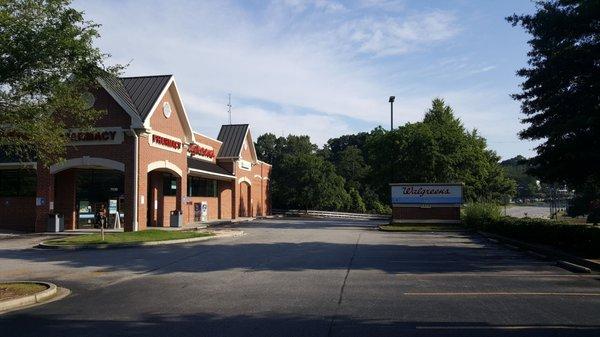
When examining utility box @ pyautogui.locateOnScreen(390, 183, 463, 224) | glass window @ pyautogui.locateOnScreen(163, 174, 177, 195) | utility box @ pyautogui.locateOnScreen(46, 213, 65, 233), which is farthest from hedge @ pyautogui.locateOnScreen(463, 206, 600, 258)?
utility box @ pyautogui.locateOnScreen(46, 213, 65, 233)

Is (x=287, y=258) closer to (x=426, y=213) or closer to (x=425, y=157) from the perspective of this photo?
(x=426, y=213)

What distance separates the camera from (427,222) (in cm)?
3753

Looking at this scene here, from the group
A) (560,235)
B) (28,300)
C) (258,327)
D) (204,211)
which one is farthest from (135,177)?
(258,327)

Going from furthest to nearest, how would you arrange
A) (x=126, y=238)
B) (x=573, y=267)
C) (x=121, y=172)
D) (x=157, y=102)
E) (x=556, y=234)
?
(x=121, y=172) < (x=157, y=102) < (x=126, y=238) < (x=556, y=234) < (x=573, y=267)

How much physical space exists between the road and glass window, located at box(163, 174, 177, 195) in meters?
16.6

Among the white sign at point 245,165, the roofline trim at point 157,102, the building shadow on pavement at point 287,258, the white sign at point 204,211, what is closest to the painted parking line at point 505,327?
the building shadow on pavement at point 287,258

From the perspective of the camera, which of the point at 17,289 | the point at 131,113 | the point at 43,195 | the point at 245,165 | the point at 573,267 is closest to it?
the point at 17,289

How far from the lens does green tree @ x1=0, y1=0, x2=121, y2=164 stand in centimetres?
1034

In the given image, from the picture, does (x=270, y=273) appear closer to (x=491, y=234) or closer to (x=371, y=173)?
(x=491, y=234)

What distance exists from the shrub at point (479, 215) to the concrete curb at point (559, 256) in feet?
23.7

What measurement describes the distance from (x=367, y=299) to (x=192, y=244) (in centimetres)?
1417

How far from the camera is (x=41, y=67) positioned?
428 inches

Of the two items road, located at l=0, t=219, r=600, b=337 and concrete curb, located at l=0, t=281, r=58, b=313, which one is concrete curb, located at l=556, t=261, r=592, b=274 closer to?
road, located at l=0, t=219, r=600, b=337

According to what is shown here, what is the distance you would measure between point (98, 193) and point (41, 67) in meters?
23.3
